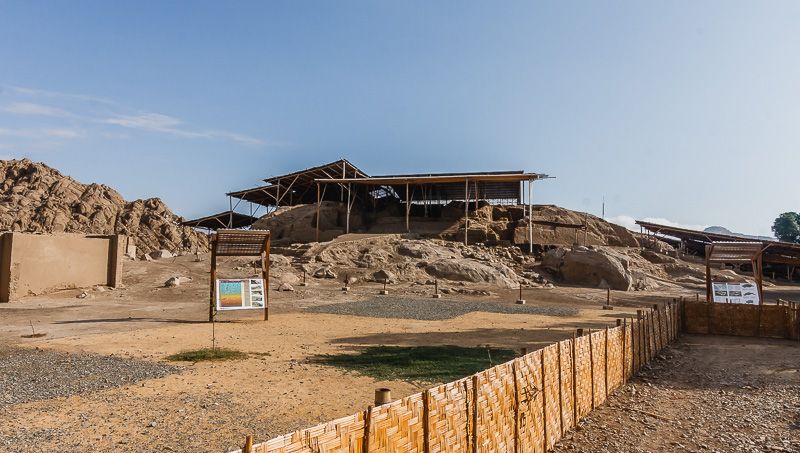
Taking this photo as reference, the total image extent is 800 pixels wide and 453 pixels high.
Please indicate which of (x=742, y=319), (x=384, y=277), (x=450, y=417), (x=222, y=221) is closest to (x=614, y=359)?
(x=450, y=417)

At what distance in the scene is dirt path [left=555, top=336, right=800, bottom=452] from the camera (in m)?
7.38

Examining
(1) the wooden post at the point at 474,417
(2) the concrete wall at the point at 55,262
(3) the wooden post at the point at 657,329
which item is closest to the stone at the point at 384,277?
(2) the concrete wall at the point at 55,262

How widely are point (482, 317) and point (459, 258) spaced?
15.2 meters

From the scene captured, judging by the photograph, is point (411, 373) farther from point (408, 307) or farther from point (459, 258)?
point (459, 258)

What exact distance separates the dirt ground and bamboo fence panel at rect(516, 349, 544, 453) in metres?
2.51

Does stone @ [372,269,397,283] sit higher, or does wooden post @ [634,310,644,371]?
stone @ [372,269,397,283]

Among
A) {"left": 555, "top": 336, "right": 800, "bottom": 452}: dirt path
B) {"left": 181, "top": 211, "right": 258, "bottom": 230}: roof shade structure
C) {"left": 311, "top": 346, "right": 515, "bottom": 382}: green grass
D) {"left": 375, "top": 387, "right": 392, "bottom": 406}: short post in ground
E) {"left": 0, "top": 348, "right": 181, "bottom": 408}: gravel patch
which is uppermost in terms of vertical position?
{"left": 181, "top": 211, "right": 258, "bottom": 230}: roof shade structure

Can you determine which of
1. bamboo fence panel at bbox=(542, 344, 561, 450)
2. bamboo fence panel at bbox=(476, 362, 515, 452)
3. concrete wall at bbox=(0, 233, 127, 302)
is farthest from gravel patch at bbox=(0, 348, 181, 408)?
concrete wall at bbox=(0, 233, 127, 302)

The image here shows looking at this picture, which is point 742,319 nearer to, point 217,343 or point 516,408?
point 516,408

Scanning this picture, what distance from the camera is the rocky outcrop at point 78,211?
57.1 metres

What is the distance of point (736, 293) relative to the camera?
19047mm

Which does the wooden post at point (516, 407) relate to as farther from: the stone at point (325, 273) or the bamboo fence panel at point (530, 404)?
the stone at point (325, 273)

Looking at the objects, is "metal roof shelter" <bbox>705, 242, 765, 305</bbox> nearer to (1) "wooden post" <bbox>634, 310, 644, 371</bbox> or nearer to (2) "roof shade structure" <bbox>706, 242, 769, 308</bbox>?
(2) "roof shade structure" <bbox>706, 242, 769, 308</bbox>

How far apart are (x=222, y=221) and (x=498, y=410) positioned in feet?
178
